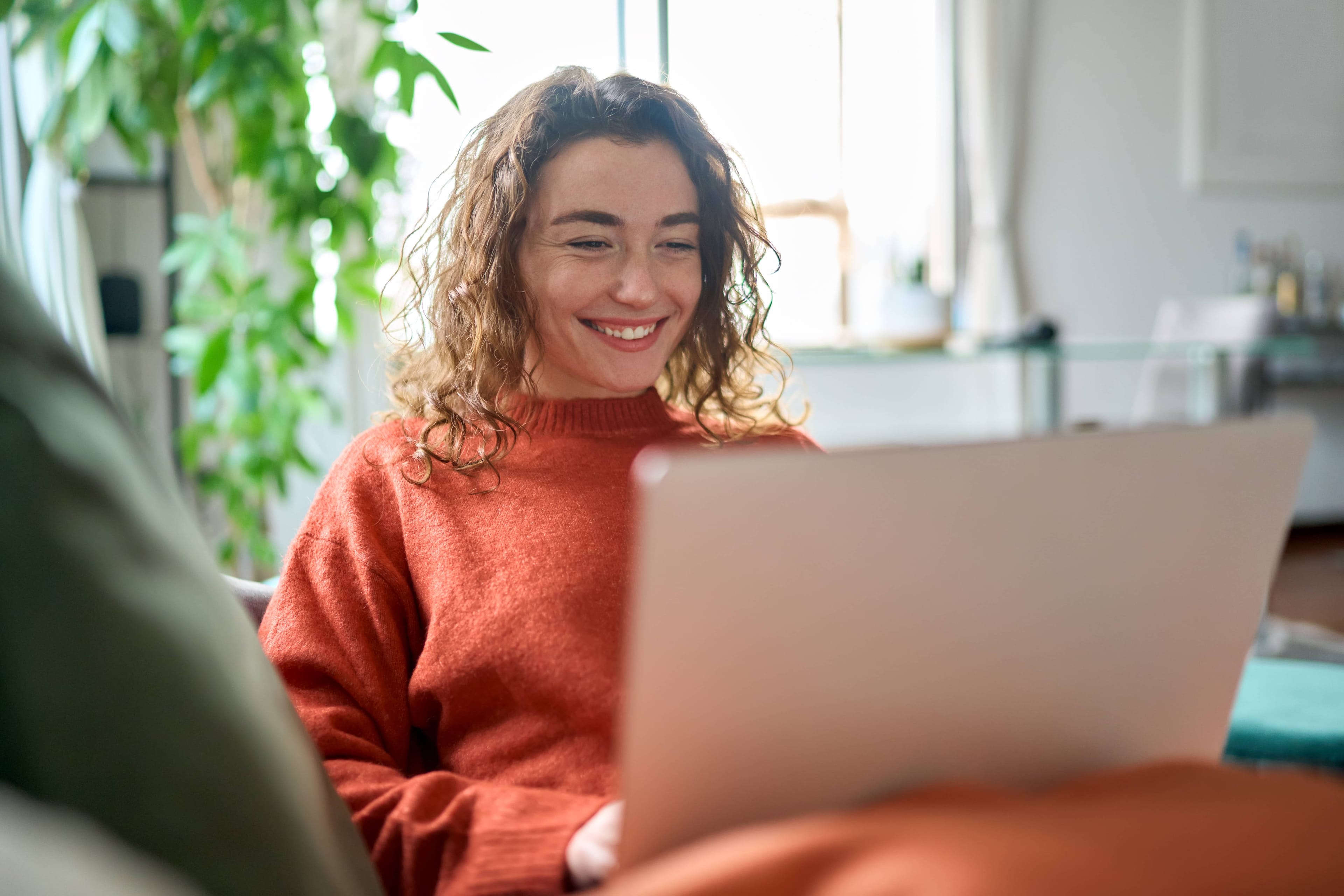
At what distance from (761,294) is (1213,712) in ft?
2.51

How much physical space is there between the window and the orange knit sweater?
3.19 m

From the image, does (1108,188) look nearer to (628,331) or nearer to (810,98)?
(810,98)

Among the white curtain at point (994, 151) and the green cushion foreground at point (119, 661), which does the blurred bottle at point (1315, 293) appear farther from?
the green cushion foreground at point (119, 661)

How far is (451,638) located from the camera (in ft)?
2.91

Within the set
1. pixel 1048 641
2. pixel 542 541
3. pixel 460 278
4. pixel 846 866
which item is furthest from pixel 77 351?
pixel 460 278

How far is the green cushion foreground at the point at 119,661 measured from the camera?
0.31 m

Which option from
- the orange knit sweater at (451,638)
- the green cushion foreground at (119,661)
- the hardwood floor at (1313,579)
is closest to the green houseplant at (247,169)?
the orange knit sweater at (451,638)

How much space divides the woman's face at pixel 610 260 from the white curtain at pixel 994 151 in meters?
3.72

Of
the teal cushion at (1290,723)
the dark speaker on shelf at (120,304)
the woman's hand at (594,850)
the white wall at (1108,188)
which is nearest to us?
the woman's hand at (594,850)

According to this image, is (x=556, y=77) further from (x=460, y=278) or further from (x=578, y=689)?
(x=578, y=689)

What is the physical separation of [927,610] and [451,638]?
0.47 metres

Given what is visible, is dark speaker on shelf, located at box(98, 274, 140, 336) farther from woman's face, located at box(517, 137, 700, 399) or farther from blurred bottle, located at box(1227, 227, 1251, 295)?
blurred bottle, located at box(1227, 227, 1251, 295)


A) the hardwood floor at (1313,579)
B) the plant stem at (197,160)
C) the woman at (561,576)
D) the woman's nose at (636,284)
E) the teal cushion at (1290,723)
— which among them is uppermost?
the plant stem at (197,160)

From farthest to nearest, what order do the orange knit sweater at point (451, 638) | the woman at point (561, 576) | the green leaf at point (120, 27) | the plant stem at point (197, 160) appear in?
the plant stem at point (197, 160), the green leaf at point (120, 27), the orange knit sweater at point (451, 638), the woman at point (561, 576)
